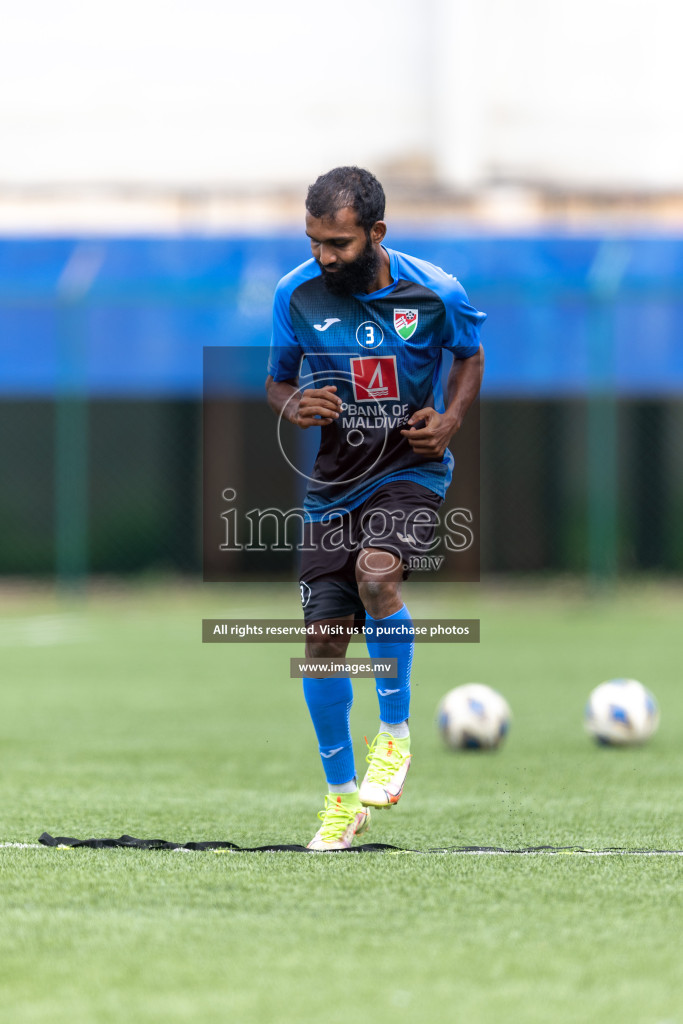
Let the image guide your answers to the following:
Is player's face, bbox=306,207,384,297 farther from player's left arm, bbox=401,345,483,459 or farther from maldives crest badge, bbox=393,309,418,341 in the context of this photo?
player's left arm, bbox=401,345,483,459

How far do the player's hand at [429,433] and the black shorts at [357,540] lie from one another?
150 mm

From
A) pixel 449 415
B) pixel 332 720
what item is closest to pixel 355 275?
pixel 449 415

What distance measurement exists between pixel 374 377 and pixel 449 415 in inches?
10.0

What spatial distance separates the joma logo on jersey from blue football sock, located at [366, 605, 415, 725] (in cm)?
65

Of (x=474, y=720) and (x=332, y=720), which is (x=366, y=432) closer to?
(x=332, y=720)

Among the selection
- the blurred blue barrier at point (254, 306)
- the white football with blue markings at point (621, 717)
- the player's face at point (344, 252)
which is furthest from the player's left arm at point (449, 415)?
the blurred blue barrier at point (254, 306)

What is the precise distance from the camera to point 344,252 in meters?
4.48

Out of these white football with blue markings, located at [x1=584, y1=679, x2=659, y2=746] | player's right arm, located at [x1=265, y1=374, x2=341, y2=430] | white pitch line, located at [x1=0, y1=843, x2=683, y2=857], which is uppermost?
player's right arm, located at [x1=265, y1=374, x2=341, y2=430]

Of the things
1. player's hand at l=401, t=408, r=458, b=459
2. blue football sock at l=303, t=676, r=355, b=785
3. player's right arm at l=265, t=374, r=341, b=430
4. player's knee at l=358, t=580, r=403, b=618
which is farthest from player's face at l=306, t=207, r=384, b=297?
blue football sock at l=303, t=676, r=355, b=785

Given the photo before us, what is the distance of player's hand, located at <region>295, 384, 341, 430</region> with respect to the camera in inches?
176

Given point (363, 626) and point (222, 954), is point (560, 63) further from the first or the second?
point (222, 954)

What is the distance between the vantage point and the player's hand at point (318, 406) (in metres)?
4.48

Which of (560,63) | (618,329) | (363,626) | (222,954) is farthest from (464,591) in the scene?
(222,954)

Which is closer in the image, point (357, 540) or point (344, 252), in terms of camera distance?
point (344, 252)
